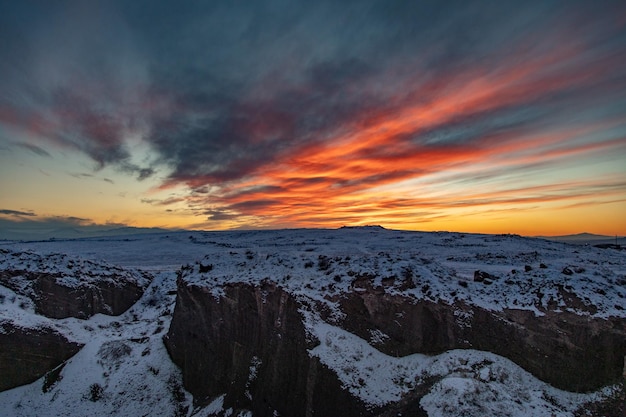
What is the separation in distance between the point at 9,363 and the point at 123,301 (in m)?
9.47

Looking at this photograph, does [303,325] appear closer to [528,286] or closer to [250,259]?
[250,259]

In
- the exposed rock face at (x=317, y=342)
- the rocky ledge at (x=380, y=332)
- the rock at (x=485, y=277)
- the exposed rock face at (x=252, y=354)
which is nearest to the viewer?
the exposed rock face at (x=317, y=342)

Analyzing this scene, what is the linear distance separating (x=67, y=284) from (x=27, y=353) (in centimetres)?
678

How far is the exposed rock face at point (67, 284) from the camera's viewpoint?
28.7 meters

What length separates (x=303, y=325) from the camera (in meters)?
18.3

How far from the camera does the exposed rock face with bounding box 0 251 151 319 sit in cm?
2872

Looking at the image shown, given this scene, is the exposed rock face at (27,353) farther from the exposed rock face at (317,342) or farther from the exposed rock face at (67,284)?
the exposed rock face at (317,342)

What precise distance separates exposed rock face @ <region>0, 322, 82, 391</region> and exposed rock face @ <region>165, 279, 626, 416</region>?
832cm

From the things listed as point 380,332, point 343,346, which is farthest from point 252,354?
point 380,332

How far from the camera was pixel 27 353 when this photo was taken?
78.3 ft

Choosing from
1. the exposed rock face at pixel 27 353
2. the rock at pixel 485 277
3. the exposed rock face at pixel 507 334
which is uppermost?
the rock at pixel 485 277

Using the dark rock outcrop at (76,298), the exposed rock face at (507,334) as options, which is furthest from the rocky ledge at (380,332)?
the dark rock outcrop at (76,298)

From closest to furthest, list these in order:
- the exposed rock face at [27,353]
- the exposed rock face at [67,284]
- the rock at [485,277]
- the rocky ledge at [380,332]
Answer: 1. the rocky ledge at [380,332]
2. the rock at [485,277]
3. the exposed rock face at [27,353]
4. the exposed rock face at [67,284]

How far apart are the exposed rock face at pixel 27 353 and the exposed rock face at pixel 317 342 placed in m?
8.32
